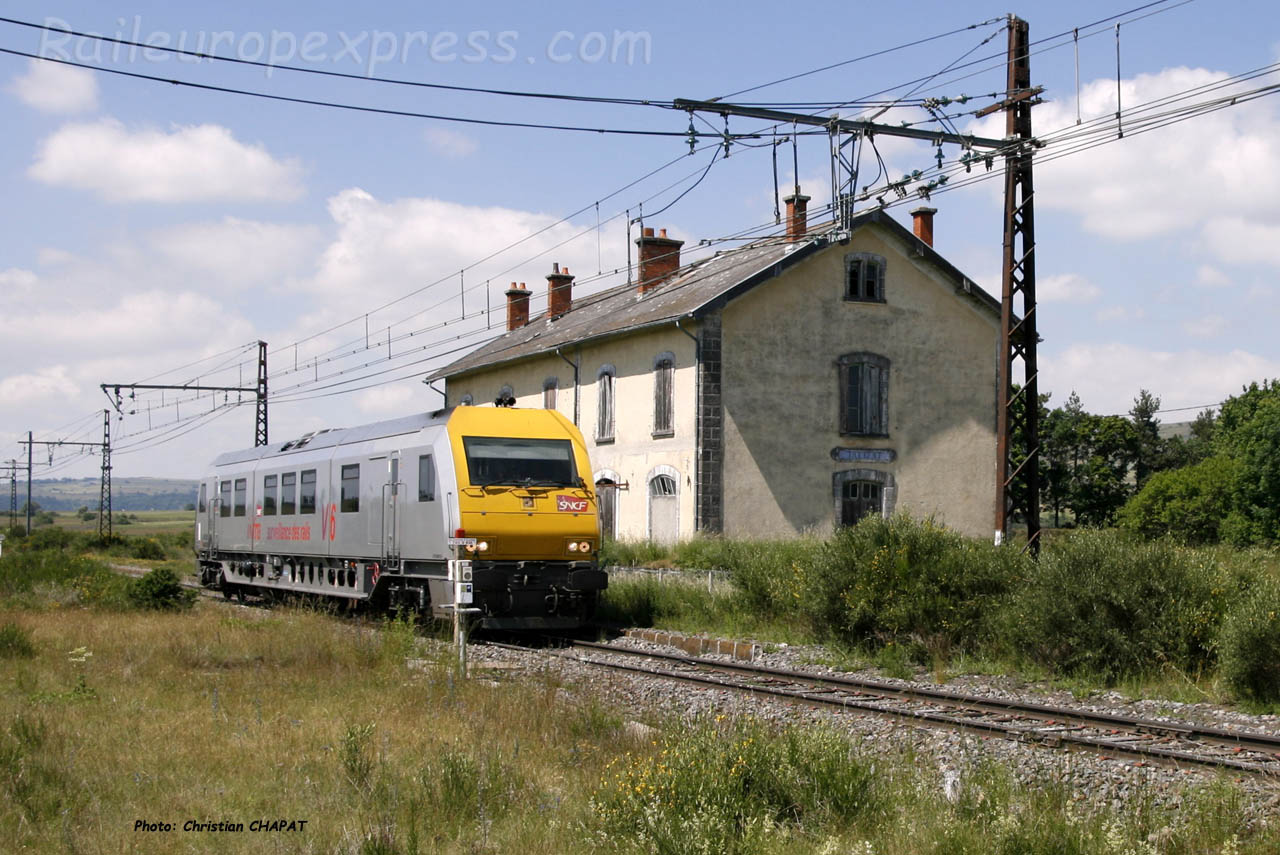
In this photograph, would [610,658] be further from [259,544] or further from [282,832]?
[259,544]

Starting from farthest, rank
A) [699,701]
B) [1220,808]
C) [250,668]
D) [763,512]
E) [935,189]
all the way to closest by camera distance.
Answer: [763,512] < [935,189] < [250,668] < [699,701] < [1220,808]

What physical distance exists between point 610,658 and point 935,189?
25.6 feet

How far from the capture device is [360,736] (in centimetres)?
787

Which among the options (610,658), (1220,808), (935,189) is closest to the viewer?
(1220,808)

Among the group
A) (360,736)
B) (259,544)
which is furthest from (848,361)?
(360,736)

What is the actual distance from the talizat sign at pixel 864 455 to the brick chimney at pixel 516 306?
15.9 m

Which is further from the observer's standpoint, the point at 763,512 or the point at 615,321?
the point at 615,321

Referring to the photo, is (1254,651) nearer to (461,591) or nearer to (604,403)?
(461,591)

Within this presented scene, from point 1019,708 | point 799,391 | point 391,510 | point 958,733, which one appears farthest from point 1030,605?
point 799,391

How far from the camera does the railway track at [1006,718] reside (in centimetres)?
827

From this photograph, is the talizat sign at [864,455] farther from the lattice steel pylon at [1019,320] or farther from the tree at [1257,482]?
the tree at [1257,482]

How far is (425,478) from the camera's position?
1658 centimetres

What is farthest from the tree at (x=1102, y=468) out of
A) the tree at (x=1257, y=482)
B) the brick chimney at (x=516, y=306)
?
the brick chimney at (x=516, y=306)

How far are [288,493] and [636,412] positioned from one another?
9.61 metres
